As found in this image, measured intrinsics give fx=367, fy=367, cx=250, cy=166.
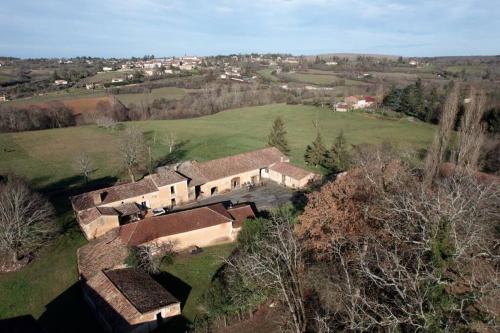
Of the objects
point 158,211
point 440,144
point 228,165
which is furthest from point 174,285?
point 440,144

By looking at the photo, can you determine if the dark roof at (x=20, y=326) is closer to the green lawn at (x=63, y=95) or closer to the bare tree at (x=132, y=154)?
the bare tree at (x=132, y=154)

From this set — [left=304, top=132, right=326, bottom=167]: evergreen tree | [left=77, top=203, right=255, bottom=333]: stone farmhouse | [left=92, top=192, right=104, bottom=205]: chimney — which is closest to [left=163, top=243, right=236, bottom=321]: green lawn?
[left=77, top=203, right=255, bottom=333]: stone farmhouse

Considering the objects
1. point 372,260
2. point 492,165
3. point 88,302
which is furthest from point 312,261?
point 492,165

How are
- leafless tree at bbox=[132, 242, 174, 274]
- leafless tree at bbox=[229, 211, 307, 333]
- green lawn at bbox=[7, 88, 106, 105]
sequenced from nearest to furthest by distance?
leafless tree at bbox=[229, 211, 307, 333], leafless tree at bbox=[132, 242, 174, 274], green lawn at bbox=[7, 88, 106, 105]

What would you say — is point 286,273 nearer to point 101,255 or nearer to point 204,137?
point 101,255

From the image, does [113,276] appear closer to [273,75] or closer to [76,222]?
[76,222]

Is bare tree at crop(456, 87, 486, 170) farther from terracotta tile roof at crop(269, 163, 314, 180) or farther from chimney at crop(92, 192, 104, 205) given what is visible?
chimney at crop(92, 192, 104, 205)

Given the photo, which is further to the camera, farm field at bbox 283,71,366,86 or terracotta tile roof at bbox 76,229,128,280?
farm field at bbox 283,71,366,86
